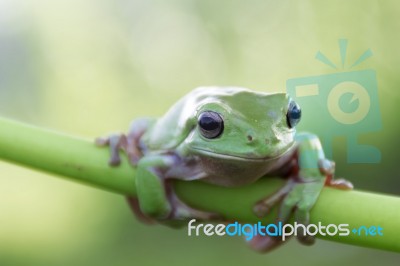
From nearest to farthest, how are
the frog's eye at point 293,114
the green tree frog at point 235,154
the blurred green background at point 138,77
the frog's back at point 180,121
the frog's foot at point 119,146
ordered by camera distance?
1. the frog's foot at point 119,146
2. the green tree frog at point 235,154
3. the frog's eye at point 293,114
4. the frog's back at point 180,121
5. the blurred green background at point 138,77

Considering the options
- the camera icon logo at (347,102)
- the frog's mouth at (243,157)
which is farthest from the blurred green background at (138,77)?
the frog's mouth at (243,157)

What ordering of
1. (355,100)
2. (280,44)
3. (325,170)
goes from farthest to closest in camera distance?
(280,44) → (355,100) → (325,170)

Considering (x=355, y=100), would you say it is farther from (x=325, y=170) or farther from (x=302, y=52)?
(x=302, y=52)

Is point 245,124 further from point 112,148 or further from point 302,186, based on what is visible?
point 112,148

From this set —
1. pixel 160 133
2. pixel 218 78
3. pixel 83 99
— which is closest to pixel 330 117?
pixel 160 133

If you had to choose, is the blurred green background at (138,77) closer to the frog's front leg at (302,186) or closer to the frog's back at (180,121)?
the frog's back at (180,121)

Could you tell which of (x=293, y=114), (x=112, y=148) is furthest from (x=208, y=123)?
(x=112, y=148)
